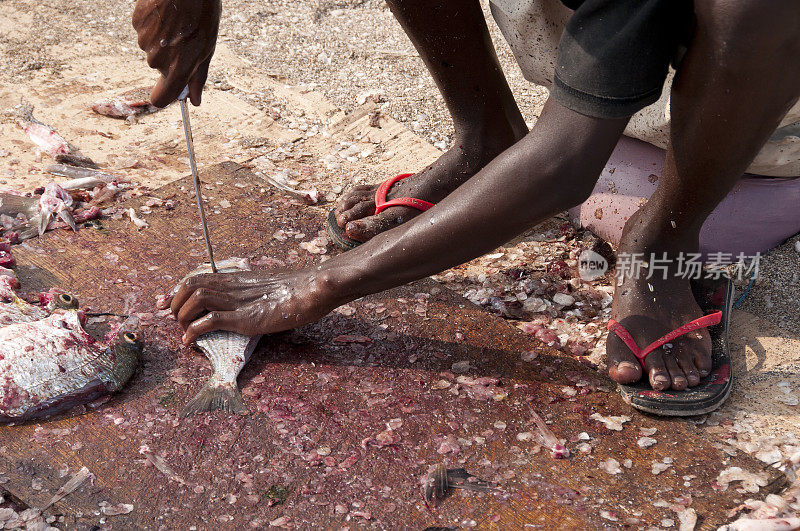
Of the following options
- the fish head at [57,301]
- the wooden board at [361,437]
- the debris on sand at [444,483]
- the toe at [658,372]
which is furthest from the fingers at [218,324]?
the toe at [658,372]

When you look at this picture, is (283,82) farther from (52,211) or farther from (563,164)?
(563,164)

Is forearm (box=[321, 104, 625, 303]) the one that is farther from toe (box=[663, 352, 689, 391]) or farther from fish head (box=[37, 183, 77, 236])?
fish head (box=[37, 183, 77, 236])

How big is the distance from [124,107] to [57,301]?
1.62 metres

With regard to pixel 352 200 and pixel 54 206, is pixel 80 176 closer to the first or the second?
pixel 54 206

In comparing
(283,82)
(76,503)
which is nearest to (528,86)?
(283,82)

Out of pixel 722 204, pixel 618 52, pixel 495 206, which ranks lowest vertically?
pixel 722 204

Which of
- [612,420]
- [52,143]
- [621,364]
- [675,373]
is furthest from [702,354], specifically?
[52,143]

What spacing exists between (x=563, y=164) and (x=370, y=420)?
91 cm

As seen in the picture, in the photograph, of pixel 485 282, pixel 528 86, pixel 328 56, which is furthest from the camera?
pixel 328 56

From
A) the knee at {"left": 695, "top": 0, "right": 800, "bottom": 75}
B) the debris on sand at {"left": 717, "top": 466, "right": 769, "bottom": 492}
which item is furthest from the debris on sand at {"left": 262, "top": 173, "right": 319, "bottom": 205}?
the debris on sand at {"left": 717, "top": 466, "right": 769, "bottom": 492}

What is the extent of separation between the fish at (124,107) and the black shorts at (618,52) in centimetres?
249

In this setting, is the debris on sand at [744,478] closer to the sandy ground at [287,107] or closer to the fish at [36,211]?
the sandy ground at [287,107]

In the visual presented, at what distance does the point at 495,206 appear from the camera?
191cm

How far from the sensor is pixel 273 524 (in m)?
1.78
